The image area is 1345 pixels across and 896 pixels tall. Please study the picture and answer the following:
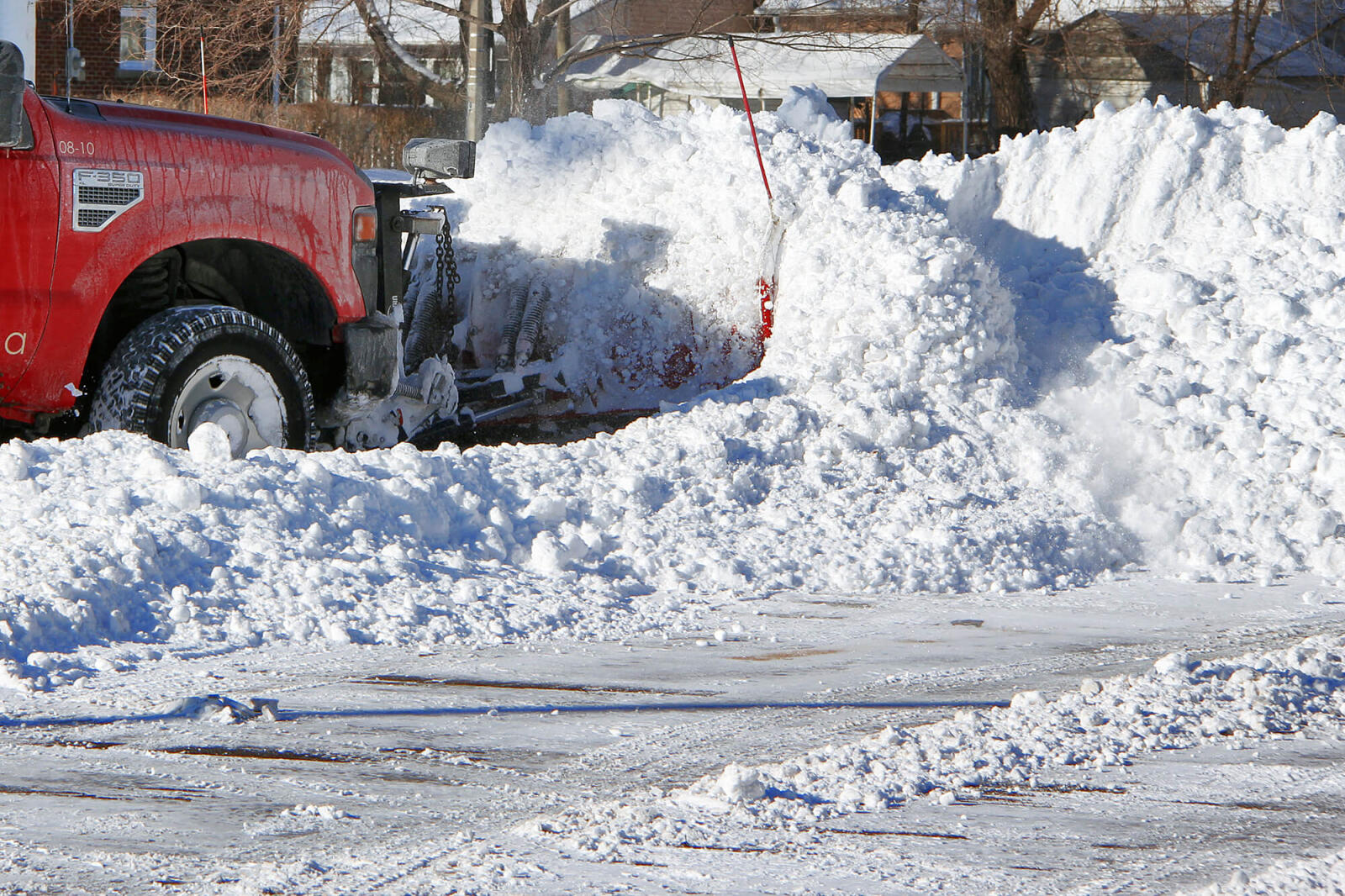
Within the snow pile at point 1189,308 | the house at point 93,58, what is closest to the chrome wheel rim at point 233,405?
the snow pile at point 1189,308

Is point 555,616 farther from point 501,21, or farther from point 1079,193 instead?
point 501,21

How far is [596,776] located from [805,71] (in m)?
23.4

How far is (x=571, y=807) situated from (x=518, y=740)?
50 centimetres

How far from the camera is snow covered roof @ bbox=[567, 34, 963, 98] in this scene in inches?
945

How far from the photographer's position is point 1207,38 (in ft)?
89.1

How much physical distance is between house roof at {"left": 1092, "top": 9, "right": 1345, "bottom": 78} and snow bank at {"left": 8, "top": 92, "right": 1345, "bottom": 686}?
1816cm

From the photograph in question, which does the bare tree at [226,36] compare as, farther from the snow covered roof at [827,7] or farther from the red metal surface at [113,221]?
the red metal surface at [113,221]

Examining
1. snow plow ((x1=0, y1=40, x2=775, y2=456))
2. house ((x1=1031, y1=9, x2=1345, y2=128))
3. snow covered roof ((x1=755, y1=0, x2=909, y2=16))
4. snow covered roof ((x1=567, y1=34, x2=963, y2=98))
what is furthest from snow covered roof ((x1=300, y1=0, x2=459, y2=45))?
snow plow ((x1=0, y1=40, x2=775, y2=456))

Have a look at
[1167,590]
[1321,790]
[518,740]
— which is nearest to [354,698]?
[518,740]

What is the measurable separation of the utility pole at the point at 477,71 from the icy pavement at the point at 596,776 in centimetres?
1319

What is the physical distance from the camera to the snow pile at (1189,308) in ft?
22.0

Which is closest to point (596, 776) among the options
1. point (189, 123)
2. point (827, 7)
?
point (189, 123)

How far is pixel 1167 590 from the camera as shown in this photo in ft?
19.6

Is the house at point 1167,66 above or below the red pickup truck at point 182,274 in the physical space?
above
